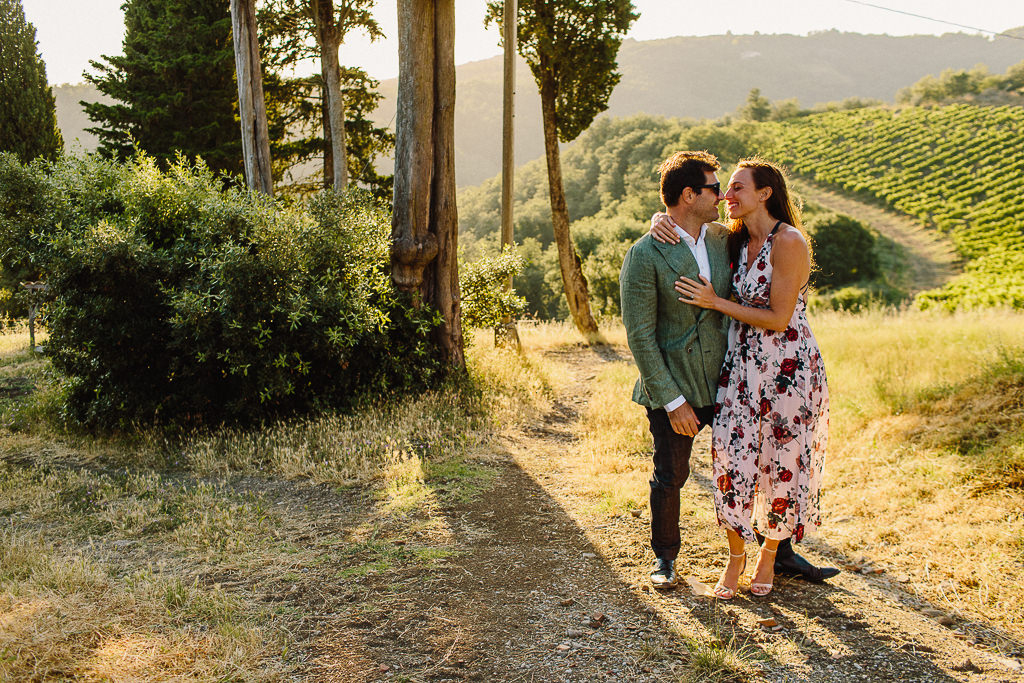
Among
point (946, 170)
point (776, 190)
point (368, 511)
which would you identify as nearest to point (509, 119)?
point (368, 511)

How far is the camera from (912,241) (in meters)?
51.7

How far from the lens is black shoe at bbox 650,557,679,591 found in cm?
373

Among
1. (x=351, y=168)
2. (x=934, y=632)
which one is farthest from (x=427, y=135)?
(x=351, y=168)

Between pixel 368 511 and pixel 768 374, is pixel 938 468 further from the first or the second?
pixel 368 511

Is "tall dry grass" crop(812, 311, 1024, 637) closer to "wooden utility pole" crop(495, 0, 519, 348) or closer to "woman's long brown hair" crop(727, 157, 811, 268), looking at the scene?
"woman's long brown hair" crop(727, 157, 811, 268)

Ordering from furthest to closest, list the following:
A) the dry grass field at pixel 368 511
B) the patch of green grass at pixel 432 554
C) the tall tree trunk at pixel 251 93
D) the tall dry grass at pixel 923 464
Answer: the tall tree trunk at pixel 251 93
the patch of green grass at pixel 432 554
the tall dry grass at pixel 923 464
the dry grass field at pixel 368 511

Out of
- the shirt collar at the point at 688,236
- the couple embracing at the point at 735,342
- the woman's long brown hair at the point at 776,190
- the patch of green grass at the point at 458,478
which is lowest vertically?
the patch of green grass at the point at 458,478

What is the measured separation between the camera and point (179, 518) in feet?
15.7

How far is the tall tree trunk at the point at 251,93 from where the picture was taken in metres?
11.0

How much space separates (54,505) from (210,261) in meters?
2.52

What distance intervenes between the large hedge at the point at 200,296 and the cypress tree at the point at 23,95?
1569 cm

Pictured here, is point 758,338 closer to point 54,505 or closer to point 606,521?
Answer: point 606,521

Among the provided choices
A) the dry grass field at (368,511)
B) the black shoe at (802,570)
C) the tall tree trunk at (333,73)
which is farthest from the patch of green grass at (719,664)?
the tall tree trunk at (333,73)

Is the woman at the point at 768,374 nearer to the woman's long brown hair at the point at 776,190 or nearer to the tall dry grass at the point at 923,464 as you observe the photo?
the woman's long brown hair at the point at 776,190
